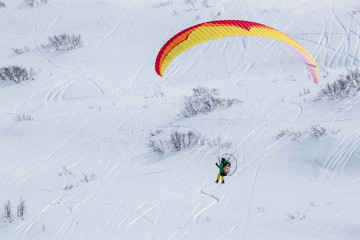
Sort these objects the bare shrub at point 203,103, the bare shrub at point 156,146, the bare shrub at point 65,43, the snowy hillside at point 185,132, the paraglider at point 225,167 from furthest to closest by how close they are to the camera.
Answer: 1. the bare shrub at point 65,43
2. the bare shrub at point 203,103
3. the bare shrub at point 156,146
4. the paraglider at point 225,167
5. the snowy hillside at point 185,132

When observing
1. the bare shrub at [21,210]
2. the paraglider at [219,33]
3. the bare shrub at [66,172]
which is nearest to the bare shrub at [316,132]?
the paraglider at [219,33]

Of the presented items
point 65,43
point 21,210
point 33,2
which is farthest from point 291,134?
point 33,2

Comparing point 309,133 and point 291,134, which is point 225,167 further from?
point 309,133

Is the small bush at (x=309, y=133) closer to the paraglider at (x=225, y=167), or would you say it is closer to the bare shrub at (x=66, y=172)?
the paraglider at (x=225, y=167)

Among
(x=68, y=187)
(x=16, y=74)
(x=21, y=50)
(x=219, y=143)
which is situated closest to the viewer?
(x=68, y=187)

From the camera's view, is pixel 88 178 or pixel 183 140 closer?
pixel 88 178

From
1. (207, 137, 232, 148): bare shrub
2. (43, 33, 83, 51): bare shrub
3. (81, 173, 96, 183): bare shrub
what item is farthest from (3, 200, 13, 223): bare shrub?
(43, 33, 83, 51): bare shrub

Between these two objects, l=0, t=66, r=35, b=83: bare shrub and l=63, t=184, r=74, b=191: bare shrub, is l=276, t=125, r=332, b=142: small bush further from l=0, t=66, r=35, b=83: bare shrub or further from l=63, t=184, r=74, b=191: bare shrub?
l=0, t=66, r=35, b=83: bare shrub
